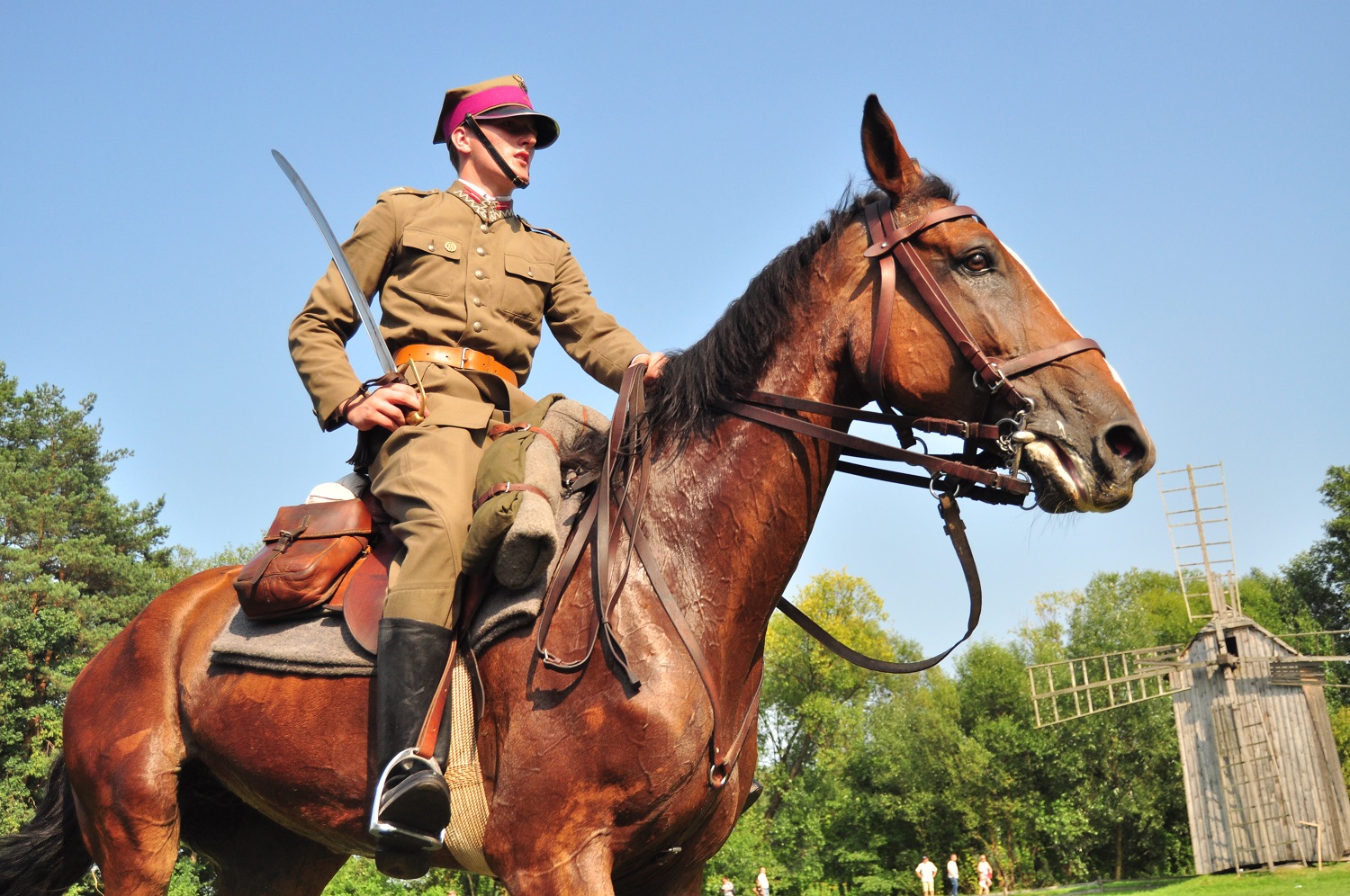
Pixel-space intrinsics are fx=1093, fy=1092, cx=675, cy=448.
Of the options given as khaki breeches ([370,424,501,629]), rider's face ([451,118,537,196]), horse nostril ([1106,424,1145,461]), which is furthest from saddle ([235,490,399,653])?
horse nostril ([1106,424,1145,461])

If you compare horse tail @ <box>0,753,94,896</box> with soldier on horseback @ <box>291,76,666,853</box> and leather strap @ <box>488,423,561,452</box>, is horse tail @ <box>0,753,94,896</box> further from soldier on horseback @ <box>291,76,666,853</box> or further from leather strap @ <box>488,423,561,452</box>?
leather strap @ <box>488,423,561,452</box>

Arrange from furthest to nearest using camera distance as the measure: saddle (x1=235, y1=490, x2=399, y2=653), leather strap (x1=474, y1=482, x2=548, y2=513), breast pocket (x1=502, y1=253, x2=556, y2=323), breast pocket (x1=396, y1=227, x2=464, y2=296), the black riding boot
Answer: breast pocket (x1=502, y1=253, x2=556, y2=323)
breast pocket (x1=396, y1=227, x2=464, y2=296)
saddle (x1=235, y1=490, x2=399, y2=653)
leather strap (x1=474, y1=482, x2=548, y2=513)
the black riding boot

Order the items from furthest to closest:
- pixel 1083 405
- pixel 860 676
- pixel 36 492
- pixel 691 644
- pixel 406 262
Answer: pixel 860 676, pixel 36 492, pixel 406 262, pixel 691 644, pixel 1083 405

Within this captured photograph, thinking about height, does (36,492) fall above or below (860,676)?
above

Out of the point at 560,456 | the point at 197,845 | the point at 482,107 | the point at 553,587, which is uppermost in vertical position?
the point at 482,107

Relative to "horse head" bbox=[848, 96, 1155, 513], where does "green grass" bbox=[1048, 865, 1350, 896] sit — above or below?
below

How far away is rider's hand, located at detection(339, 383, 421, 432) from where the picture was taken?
15.6ft

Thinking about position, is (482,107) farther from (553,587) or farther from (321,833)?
(321,833)

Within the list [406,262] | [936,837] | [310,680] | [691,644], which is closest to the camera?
[691,644]

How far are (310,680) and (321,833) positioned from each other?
2.40 ft

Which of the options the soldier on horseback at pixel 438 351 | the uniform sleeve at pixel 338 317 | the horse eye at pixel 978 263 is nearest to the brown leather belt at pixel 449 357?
the soldier on horseback at pixel 438 351

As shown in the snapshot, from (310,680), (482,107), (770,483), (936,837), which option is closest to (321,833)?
(310,680)

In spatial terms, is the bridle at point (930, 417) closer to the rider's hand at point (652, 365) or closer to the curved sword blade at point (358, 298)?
the rider's hand at point (652, 365)

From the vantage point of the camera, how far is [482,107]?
216 inches
